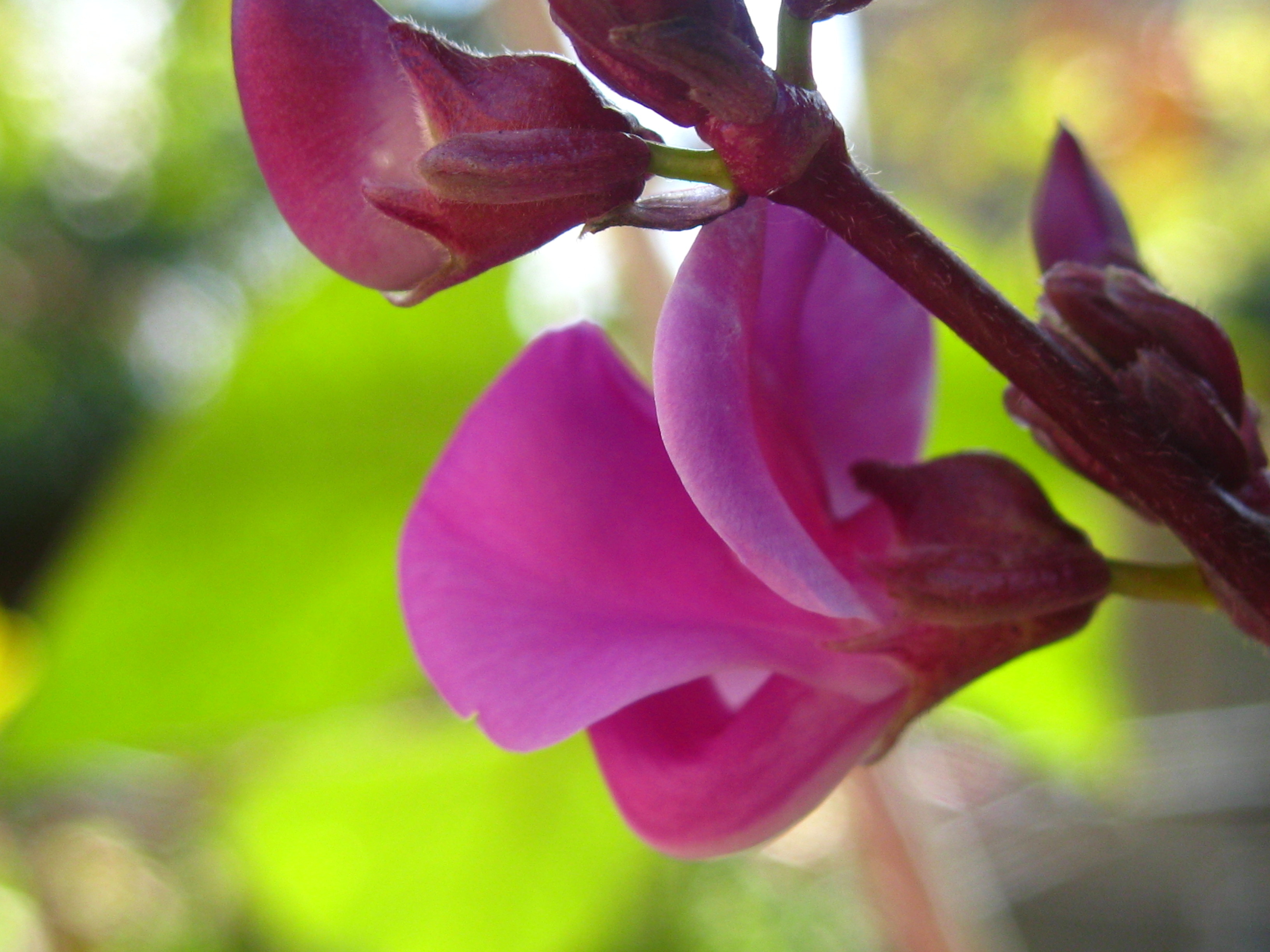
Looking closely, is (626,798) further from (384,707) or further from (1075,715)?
(384,707)

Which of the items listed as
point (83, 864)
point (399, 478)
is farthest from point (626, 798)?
Result: point (83, 864)

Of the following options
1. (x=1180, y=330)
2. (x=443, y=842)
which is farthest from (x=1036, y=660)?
(x=1180, y=330)

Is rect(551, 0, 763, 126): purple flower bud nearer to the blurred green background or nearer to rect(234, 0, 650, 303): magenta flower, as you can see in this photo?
rect(234, 0, 650, 303): magenta flower

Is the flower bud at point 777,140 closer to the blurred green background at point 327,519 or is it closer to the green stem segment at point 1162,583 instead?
the green stem segment at point 1162,583

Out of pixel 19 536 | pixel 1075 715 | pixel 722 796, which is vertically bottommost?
pixel 1075 715

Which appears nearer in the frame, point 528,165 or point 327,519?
point 528,165

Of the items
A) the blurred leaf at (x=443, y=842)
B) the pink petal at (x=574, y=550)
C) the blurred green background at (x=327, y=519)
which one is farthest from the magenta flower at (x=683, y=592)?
the blurred leaf at (x=443, y=842)

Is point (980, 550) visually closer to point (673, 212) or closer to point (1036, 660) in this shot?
point (673, 212)
